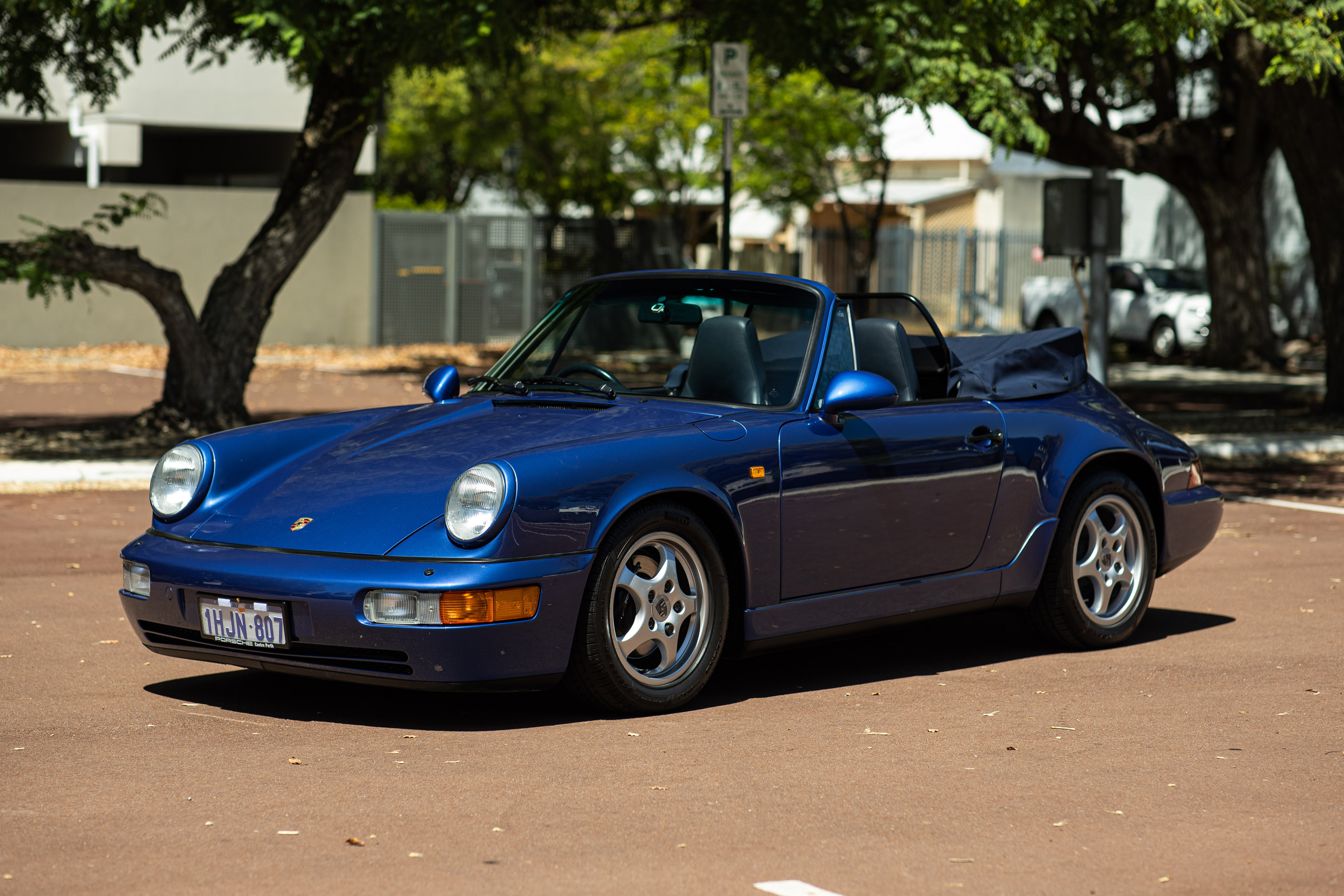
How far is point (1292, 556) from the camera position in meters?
9.61

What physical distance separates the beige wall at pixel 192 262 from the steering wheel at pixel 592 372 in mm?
19957

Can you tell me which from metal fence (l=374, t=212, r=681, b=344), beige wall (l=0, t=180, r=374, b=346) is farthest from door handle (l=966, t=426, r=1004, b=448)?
metal fence (l=374, t=212, r=681, b=344)

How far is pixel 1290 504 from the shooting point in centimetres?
1185

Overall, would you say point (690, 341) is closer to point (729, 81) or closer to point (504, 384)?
point (504, 384)

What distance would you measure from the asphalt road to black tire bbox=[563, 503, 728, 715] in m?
0.11

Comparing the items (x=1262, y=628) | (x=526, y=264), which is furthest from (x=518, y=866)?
(x=526, y=264)

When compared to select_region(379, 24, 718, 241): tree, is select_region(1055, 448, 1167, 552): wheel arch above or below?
below

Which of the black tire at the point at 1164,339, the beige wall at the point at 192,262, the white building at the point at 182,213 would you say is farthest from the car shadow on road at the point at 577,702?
the black tire at the point at 1164,339

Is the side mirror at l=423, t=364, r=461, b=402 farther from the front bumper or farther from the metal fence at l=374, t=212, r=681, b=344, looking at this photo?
the metal fence at l=374, t=212, r=681, b=344

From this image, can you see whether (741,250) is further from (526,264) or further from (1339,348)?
(1339,348)

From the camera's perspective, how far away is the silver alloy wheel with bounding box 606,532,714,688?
18.2 ft

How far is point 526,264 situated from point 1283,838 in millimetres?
25388

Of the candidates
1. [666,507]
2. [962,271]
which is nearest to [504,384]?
[666,507]

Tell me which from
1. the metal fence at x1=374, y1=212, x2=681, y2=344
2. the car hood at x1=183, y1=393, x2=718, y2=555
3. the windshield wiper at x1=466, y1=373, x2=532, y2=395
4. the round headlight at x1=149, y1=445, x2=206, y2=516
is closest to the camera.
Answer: the car hood at x1=183, y1=393, x2=718, y2=555
